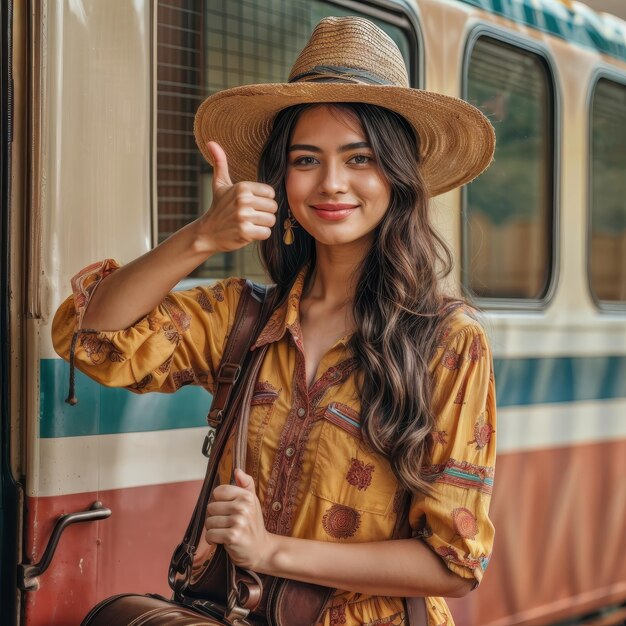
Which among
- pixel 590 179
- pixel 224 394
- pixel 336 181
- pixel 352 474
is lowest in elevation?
pixel 352 474

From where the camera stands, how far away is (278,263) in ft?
6.66

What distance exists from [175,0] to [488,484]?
58.6 inches

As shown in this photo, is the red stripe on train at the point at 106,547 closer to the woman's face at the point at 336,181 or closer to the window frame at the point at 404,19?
the window frame at the point at 404,19

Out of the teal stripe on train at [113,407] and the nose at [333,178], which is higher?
the nose at [333,178]

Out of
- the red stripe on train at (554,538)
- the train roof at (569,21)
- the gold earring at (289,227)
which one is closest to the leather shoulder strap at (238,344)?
the gold earring at (289,227)

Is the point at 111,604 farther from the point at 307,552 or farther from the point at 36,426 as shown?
the point at 36,426

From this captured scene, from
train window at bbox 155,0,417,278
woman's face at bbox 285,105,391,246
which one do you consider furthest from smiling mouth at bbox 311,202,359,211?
train window at bbox 155,0,417,278

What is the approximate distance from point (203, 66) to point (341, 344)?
109 cm

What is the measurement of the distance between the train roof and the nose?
1756 millimetres

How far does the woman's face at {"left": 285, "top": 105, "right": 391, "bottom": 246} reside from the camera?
177cm

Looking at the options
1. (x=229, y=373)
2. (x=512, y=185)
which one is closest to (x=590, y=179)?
(x=512, y=185)

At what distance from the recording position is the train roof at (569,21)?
3.45m

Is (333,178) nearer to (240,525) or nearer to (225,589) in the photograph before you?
(240,525)

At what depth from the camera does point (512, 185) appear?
3.55 meters
